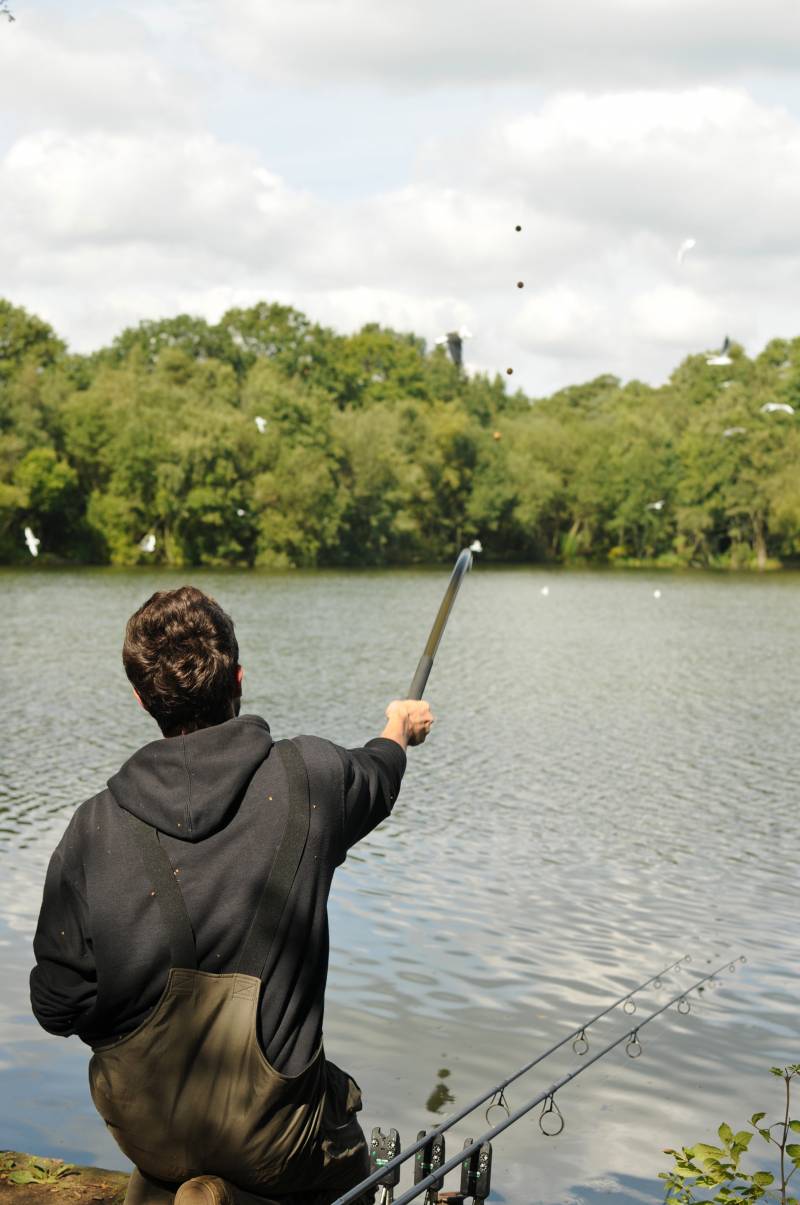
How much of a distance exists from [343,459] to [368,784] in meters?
80.9

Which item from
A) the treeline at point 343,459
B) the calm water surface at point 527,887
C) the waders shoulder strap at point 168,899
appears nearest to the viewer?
the waders shoulder strap at point 168,899

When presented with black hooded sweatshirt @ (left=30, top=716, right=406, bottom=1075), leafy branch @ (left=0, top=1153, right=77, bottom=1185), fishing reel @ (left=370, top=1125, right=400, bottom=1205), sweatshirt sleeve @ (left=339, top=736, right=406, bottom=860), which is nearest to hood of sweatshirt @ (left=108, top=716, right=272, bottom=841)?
black hooded sweatshirt @ (left=30, top=716, right=406, bottom=1075)

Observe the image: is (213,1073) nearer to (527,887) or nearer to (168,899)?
(168,899)

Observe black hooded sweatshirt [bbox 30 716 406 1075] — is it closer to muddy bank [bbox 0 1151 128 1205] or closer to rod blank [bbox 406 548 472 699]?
rod blank [bbox 406 548 472 699]

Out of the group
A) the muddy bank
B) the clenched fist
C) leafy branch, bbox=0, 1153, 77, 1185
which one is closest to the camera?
the clenched fist

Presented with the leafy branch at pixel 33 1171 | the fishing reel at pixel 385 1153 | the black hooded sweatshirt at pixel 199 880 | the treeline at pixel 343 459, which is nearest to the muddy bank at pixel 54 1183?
the leafy branch at pixel 33 1171

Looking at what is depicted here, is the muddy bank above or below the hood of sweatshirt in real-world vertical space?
below

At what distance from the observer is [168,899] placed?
251 centimetres

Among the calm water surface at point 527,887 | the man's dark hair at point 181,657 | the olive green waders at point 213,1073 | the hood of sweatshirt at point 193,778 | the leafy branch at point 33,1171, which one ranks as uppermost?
the man's dark hair at point 181,657

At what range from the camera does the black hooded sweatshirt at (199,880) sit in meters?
2.52

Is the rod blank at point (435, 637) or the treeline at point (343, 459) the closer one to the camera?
the rod blank at point (435, 637)

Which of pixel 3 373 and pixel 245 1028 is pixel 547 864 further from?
pixel 3 373

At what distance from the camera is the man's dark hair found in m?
2.62

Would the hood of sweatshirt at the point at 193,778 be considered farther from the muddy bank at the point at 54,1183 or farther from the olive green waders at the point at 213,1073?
the muddy bank at the point at 54,1183
